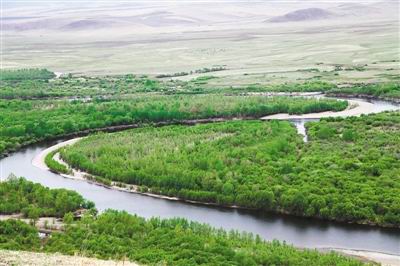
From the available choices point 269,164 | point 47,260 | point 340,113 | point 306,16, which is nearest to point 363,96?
point 340,113

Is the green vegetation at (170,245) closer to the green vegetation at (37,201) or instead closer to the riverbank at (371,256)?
the riverbank at (371,256)

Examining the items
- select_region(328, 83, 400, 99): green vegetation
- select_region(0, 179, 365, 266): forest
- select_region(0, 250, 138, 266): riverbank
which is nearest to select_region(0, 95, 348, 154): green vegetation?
select_region(328, 83, 400, 99): green vegetation

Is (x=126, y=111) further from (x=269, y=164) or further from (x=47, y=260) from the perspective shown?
(x=47, y=260)

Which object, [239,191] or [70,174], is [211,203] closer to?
[239,191]

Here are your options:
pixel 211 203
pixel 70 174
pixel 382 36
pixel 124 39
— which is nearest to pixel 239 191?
pixel 211 203

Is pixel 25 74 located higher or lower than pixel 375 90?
higher

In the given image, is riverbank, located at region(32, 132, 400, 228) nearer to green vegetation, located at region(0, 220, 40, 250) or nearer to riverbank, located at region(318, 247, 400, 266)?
riverbank, located at region(318, 247, 400, 266)
